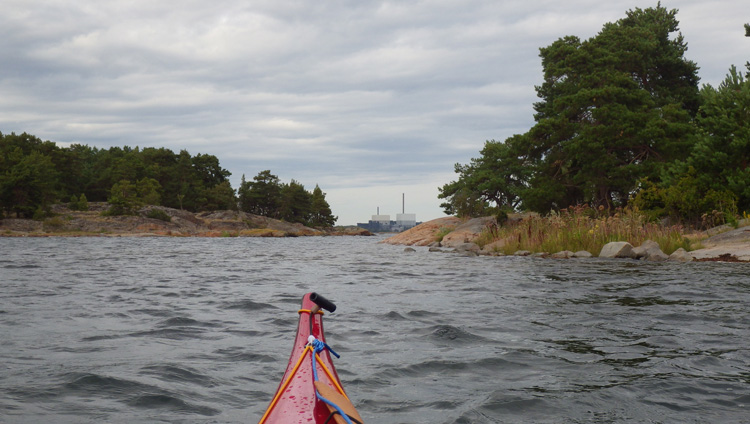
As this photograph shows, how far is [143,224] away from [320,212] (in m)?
46.9

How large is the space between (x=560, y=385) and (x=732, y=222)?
19.3m

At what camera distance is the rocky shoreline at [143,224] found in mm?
62938

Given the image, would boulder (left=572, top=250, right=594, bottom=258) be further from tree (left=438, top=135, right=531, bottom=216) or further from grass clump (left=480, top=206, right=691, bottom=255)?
tree (left=438, top=135, right=531, bottom=216)

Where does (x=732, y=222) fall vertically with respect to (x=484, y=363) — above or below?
above

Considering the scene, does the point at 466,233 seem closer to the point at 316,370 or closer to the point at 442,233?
the point at 442,233

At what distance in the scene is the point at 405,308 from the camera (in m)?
8.83

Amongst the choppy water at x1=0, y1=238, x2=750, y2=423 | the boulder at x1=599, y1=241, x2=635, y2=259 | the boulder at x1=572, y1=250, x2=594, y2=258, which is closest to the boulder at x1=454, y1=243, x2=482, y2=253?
the boulder at x1=572, y1=250, x2=594, y2=258

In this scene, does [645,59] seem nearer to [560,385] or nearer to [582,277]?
[582,277]

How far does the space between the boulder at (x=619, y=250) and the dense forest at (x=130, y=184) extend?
67.9 meters

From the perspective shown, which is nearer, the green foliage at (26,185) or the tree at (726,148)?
the tree at (726,148)

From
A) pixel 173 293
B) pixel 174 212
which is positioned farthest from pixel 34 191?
pixel 173 293

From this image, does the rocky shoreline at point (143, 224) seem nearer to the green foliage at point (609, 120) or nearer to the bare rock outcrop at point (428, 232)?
the bare rock outcrop at point (428, 232)

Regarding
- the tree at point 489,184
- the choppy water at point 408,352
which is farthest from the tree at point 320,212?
the choppy water at point 408,352

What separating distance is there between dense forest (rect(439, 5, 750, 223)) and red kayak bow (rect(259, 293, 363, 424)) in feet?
71.5
